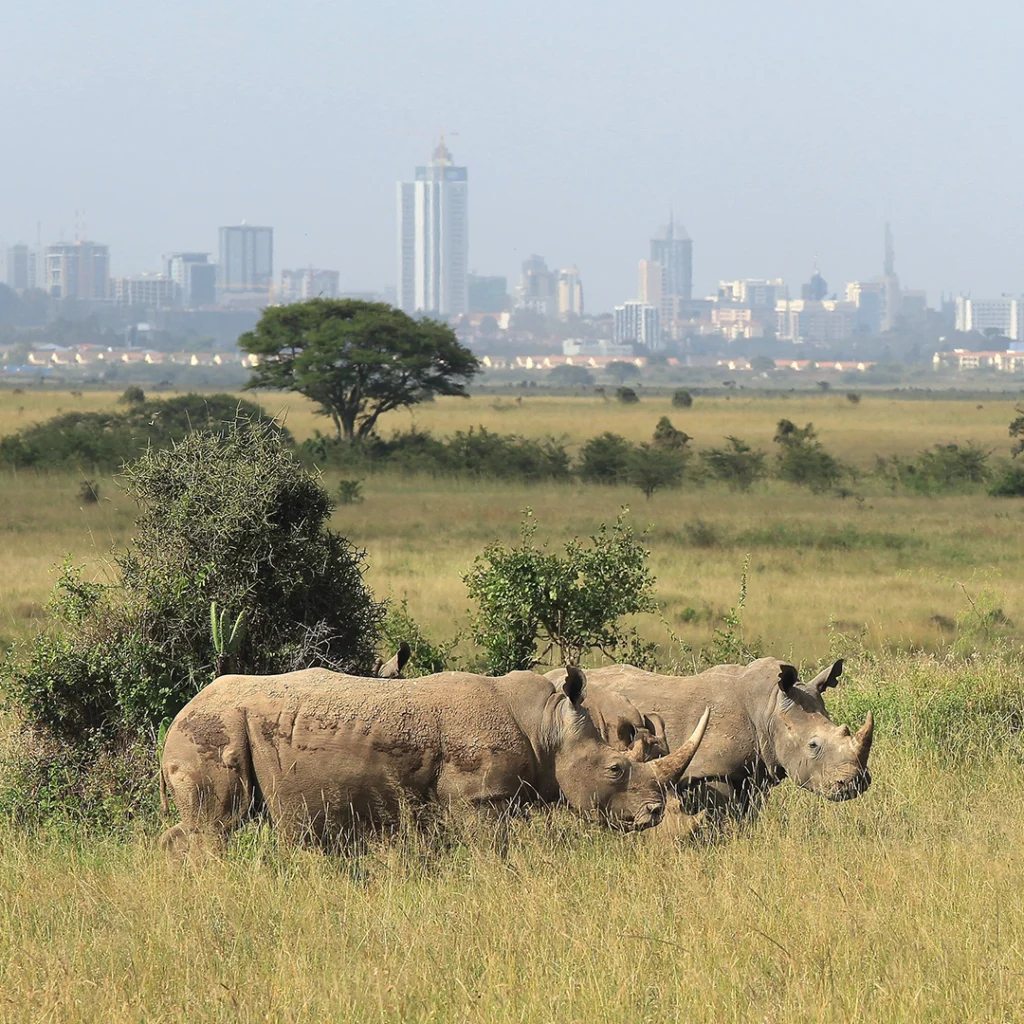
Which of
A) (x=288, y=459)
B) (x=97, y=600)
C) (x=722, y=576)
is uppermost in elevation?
(x=288, y=459)

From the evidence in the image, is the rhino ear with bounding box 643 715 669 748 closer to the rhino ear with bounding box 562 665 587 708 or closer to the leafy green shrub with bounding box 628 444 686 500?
the rhino ear with bounding box 562 665 587 708

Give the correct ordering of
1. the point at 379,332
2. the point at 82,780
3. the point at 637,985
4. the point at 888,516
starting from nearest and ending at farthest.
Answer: the point at 637,985, the point at 82,780, the point at 888,516, the point at 379,332

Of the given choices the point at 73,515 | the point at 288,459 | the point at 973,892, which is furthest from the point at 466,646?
the point at 73,515

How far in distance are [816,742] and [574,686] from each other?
3.97ft

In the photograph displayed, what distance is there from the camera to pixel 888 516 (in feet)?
103

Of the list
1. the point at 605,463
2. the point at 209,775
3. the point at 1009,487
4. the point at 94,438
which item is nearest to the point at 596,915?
the point at 209,775

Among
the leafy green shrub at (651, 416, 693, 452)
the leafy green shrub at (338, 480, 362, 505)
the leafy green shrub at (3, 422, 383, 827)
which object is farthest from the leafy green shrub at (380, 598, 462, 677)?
the leafy green shrub at (651, 416, 693, 452)

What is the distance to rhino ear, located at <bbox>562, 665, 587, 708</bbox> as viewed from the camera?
6.69 m

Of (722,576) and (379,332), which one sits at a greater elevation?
(379,332)

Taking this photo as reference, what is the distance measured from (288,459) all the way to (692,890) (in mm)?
3876

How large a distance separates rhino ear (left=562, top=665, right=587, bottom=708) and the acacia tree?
4077cm

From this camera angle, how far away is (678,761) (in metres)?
6.52

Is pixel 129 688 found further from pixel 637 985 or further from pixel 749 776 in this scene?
pixel 637 985

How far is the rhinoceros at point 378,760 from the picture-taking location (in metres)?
6.71
